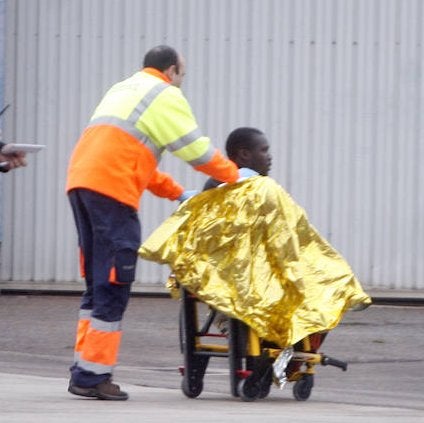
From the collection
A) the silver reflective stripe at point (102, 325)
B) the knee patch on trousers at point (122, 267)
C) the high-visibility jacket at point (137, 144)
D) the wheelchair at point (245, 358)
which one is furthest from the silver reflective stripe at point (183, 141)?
the silver reflective stripe at point (102, 325)

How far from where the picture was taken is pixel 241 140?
7.94m

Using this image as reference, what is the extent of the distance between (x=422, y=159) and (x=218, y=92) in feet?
6.02

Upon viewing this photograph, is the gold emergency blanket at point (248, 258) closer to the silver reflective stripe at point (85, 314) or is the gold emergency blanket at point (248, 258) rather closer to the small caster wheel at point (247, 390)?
the small caster wheel at point (247, 390)

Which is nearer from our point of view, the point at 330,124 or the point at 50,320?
the point at 50,320

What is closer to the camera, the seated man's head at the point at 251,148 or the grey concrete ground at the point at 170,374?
the grey concrete ground at the point at 170,374

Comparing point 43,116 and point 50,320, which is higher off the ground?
point 43,116

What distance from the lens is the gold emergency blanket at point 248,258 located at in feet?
24.3

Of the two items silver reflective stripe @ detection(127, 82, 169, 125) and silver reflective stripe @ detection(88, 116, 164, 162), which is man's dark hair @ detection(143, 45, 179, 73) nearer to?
silver reflective stripe @ detection(127, 82, 169, 125)

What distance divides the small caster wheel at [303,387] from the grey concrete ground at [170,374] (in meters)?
0.04

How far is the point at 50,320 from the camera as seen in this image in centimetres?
1216

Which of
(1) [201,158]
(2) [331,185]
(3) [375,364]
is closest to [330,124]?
(2) [331,185]

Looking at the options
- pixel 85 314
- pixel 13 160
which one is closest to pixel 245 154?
pixel 85 314

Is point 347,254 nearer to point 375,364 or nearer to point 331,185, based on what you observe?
point 331,185

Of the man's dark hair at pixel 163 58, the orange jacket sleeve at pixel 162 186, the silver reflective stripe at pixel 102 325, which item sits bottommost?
the silver reflective stripe at pixel 102 325
